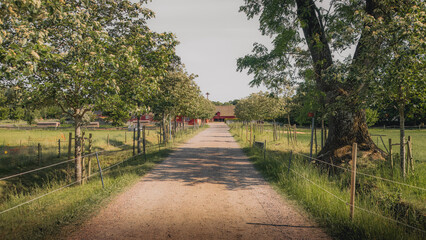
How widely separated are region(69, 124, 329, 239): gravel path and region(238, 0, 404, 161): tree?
4316 mm

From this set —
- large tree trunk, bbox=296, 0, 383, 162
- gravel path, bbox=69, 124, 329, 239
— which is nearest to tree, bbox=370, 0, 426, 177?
large tree trunk, bbox=296, 0, 383, 162

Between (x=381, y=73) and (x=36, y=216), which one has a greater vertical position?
(x=381, y=73)

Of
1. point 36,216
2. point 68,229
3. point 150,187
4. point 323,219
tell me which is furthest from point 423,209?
point 36,216

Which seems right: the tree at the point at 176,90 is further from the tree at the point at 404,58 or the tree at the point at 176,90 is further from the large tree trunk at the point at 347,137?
the tree at the point at 404,58

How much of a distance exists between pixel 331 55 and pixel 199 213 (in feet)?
31.3

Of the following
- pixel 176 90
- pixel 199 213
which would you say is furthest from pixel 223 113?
pixel 199 213

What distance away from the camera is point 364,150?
10.2 metres

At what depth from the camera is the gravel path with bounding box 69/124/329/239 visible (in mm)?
4777

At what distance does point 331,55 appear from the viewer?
11.5m

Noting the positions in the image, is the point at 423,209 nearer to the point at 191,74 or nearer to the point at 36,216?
the point at 36,216

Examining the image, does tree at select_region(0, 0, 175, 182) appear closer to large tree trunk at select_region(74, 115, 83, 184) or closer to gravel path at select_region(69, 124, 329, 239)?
large tree trunk at select_region(74, 115, 83, 184)

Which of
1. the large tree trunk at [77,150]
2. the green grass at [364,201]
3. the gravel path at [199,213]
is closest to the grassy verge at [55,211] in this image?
the gravel path at [199,213]

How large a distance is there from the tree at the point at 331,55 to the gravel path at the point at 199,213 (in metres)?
4.32

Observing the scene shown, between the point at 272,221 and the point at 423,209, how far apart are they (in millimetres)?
3626
